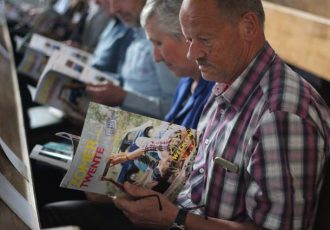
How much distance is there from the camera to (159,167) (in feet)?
3.67

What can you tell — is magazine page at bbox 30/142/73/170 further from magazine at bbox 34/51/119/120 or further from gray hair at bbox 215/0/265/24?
gray hair at bbox 215/0/265/24

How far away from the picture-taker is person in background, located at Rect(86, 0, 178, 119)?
1855 millimetres

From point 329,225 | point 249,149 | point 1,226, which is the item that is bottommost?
point 329,225

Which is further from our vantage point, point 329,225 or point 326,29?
point 326,29

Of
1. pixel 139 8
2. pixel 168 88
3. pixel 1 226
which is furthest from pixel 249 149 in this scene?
pixel 139 8

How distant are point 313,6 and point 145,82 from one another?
0.75 meters

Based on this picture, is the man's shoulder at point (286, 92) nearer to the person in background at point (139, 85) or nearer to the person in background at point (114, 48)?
the person in background at point (139, 85)

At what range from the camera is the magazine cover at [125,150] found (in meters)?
1.07

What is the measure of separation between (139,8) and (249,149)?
42.7 inches

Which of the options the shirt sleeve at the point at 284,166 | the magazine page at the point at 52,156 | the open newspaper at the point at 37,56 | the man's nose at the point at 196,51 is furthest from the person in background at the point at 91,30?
the shirt sleeve at the point at 284,166

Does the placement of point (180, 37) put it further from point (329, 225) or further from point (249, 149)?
point (329, 225)

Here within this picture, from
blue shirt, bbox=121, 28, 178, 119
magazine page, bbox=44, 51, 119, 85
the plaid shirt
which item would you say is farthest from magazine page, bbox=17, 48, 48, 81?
the plaid shirt

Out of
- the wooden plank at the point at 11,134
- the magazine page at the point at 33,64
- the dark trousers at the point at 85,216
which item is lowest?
the dark trousers at the point at 85,216

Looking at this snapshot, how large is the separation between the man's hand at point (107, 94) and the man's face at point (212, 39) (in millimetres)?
791
